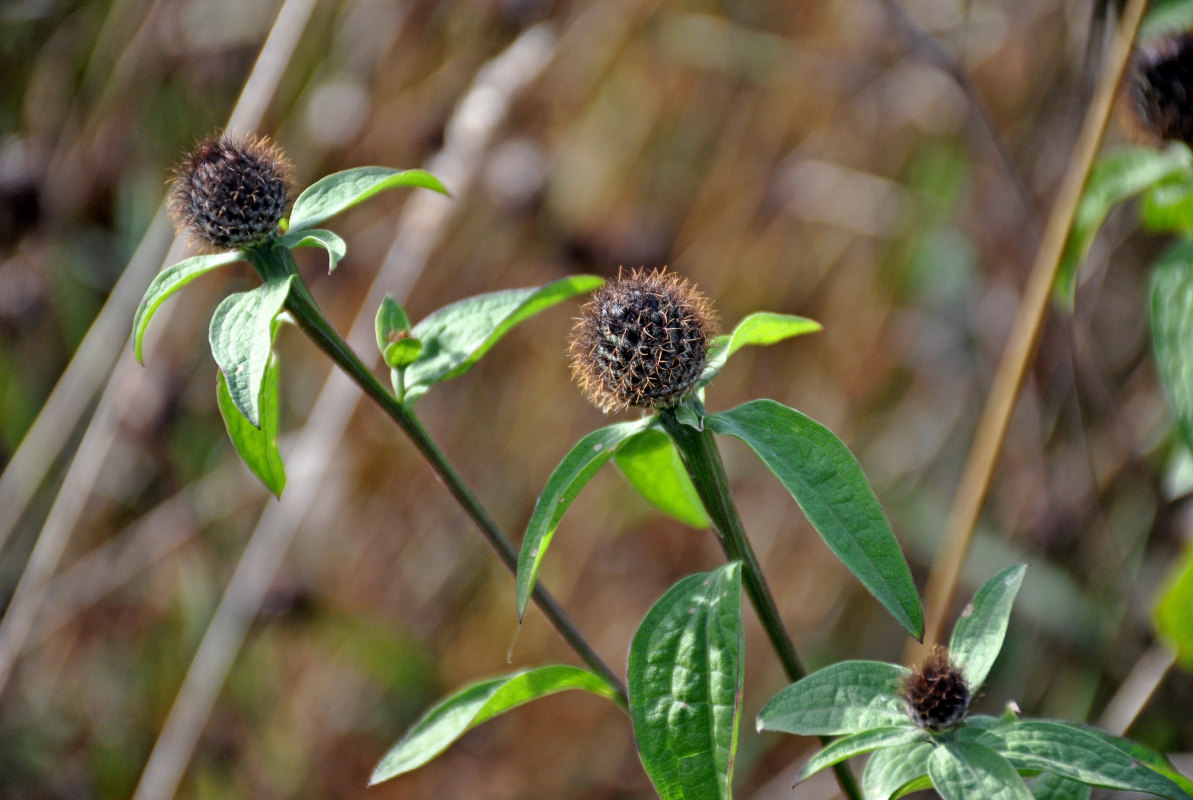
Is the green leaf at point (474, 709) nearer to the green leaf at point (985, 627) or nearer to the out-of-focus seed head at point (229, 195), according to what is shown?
the green leaf at point (985, 627)

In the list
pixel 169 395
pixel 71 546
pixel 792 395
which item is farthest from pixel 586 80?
pixel 71 546

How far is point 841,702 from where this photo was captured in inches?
36.0

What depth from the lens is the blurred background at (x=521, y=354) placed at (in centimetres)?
296

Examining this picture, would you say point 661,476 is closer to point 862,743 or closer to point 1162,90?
point 862,743

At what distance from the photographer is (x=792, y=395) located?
3.36 metres

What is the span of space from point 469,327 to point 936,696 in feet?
2.25

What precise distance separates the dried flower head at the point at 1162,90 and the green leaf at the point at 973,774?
1272mm

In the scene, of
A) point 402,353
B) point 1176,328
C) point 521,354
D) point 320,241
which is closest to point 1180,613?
point 1176,328

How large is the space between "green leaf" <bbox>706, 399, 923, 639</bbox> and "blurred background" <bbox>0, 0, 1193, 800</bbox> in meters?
2.10

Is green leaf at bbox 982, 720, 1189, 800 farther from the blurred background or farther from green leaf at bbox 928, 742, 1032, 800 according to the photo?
the blurred background

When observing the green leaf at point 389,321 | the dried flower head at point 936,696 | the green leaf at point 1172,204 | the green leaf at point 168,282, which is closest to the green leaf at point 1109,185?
the green leaf at point 1172,204

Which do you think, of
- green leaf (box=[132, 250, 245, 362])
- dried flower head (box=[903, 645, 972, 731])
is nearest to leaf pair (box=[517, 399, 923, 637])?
dried flower head (box=[903, 645, 972, 731])

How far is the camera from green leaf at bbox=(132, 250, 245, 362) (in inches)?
36.4

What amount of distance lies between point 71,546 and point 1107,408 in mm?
3244
